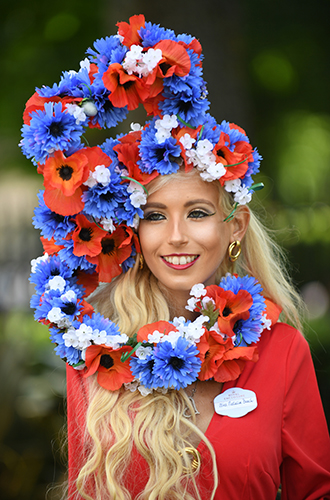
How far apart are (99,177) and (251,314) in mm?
923

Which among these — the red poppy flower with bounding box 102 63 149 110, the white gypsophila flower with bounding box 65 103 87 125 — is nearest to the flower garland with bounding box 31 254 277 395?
the white gypsophila flower with bounding box 65 103 87 125

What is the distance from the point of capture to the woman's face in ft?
7.52

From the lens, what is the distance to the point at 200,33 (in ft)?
13.9

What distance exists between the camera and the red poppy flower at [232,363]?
7.48 feet

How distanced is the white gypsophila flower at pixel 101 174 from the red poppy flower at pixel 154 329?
650 millimetres

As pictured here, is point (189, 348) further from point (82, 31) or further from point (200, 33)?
point (82, 31)

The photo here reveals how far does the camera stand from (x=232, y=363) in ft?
7.63

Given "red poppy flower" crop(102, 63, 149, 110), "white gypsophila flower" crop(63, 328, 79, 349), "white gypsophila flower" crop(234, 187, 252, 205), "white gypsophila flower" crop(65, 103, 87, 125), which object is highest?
"red poppy flower" crop(102, 63, 149, 110)

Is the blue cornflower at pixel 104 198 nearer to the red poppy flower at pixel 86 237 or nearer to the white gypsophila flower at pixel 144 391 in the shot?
the red poppy flower at pixel 86 237

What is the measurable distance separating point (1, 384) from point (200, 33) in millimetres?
3613

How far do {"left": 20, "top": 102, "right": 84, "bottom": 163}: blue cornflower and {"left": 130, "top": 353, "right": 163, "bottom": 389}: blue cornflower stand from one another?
37.1 inches

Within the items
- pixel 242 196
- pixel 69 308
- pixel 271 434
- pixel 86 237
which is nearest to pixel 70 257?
pixel 86 237

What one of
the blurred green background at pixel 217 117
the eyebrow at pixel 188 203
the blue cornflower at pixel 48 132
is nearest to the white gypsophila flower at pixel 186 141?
the eyebrow at pixel 188 203

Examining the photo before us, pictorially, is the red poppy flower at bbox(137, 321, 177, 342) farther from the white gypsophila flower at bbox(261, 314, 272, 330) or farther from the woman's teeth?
the white gypsophila flower at bbox(261, 314, 272, 330)
